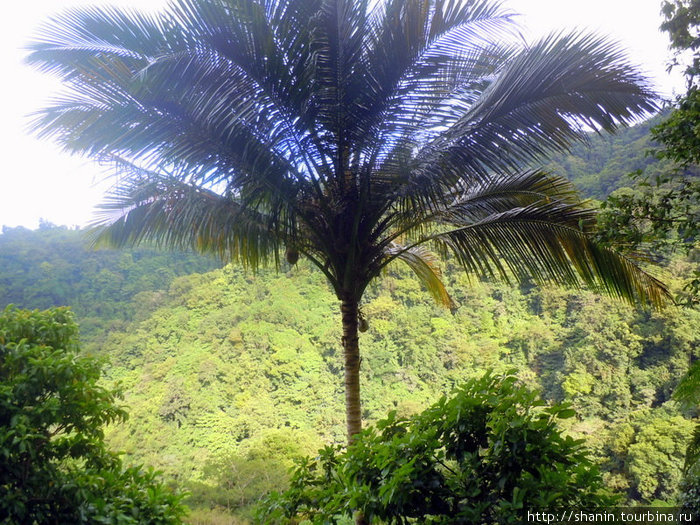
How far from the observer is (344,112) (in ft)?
10.5

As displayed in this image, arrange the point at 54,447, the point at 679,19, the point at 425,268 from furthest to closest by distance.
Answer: the point at 425,268, the point at 679,19, the point at 54,447

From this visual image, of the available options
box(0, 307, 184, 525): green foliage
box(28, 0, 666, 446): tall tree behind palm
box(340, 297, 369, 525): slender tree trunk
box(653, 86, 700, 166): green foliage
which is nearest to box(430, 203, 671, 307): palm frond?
box(28, 0, 666, 446): tall tree behind palm

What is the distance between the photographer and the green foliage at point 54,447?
2.70 m

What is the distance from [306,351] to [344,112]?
21.5ft

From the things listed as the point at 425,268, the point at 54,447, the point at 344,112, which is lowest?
the point at 54,447

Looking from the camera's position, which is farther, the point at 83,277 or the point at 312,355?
the point at 83,277

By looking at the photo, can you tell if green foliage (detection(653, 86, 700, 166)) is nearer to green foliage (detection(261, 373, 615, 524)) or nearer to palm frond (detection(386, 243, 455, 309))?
green foliage (detection(261, 373, 615, 524))

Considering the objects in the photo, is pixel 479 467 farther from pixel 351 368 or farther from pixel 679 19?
pixel 679 19

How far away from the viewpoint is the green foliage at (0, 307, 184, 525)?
106 inches

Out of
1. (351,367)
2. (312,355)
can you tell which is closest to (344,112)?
(351,367)

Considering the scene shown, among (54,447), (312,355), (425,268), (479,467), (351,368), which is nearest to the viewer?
(479,467)

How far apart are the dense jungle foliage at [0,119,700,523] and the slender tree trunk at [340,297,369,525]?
3854 mm

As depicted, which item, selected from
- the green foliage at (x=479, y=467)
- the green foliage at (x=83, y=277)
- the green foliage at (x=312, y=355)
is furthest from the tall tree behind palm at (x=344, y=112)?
the green foliage at (x=83, y=277)

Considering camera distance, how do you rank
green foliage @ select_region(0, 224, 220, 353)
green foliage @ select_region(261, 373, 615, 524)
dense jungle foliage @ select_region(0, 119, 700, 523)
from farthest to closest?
green foliage @ select_region(0, 224, 220, 353), dense jungle foliage @ select_region(0, 119, 700, 523), green foliage @ select_region(261, 373, 615, 524)
